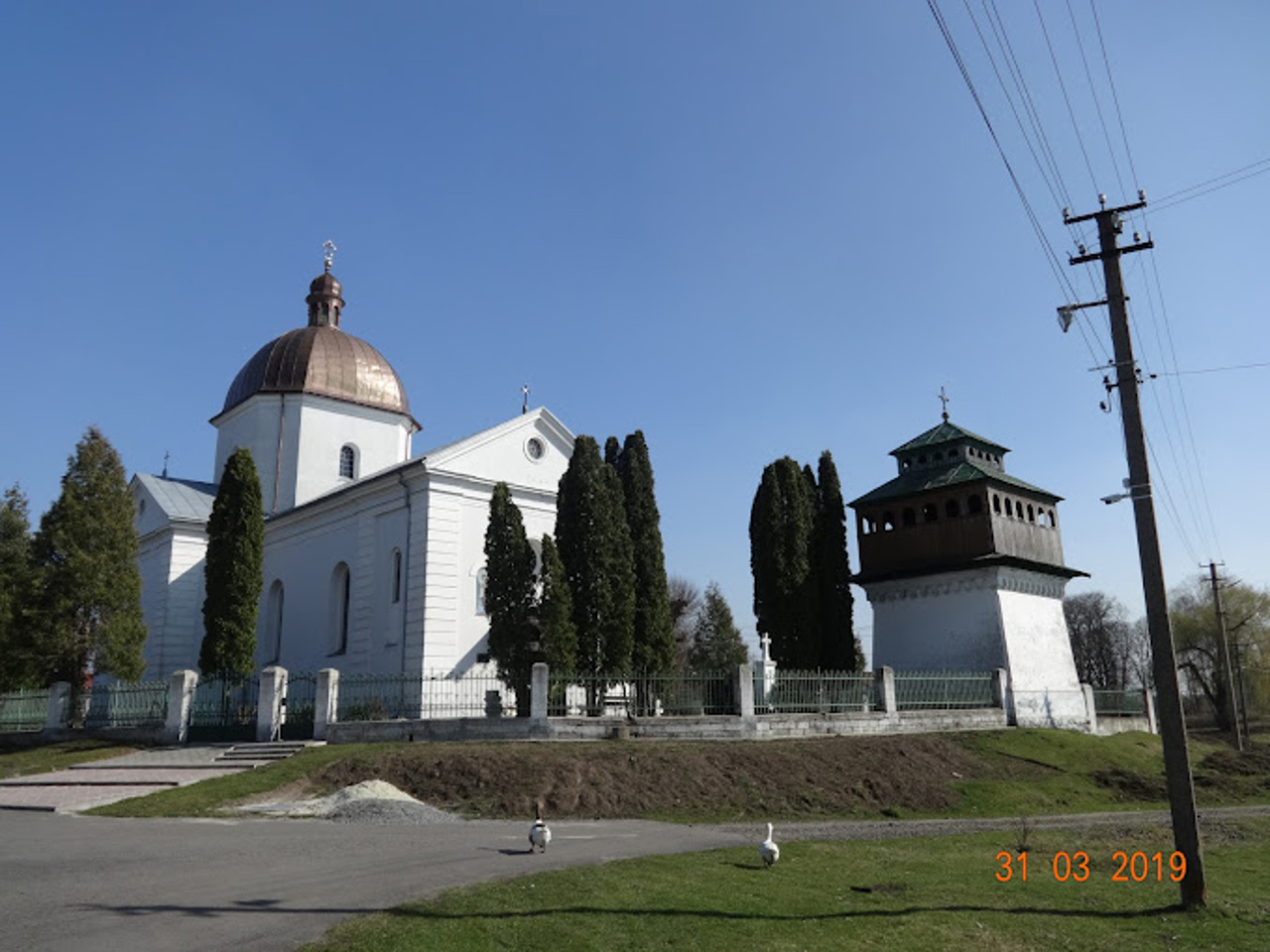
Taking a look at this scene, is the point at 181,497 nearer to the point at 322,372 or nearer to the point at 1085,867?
the point at 322,372

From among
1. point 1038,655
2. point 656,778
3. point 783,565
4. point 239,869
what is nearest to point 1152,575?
point 656,778

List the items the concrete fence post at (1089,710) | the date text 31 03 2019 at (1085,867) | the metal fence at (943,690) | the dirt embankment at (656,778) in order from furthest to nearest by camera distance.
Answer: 1. the concrete fence post at (1089,710)
2. the metal fence at (943,690)
3. the dirt embankment at (656,778)
4. the date text 31 03 2019 at (1085,867)

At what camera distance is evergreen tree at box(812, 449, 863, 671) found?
28.8 m

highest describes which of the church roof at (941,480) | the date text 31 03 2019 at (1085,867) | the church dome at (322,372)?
the church dome at (322,372)

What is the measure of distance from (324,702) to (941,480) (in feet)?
67.0

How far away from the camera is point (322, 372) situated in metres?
36.6

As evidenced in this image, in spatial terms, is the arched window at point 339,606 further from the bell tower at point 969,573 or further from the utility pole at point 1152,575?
the utility pole at point 1152,575

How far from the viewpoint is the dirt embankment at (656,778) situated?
16.0m

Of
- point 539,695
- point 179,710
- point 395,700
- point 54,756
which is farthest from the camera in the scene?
point 179,710

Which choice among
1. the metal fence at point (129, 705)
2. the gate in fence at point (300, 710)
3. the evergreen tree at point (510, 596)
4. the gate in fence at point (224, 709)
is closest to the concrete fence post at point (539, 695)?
the evergreen tree at point (510, 596)

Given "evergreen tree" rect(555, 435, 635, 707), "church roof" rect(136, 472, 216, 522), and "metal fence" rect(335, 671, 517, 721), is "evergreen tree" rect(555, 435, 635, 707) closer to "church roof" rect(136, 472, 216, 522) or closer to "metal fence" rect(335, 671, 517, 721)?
"metal fence" rect(335, 671, 517, 721)

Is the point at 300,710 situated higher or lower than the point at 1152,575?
lower

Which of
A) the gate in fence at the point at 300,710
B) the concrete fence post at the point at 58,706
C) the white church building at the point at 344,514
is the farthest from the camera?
the white church building at the point at 344,514

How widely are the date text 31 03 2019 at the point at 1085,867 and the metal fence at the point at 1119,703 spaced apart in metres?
20.9
